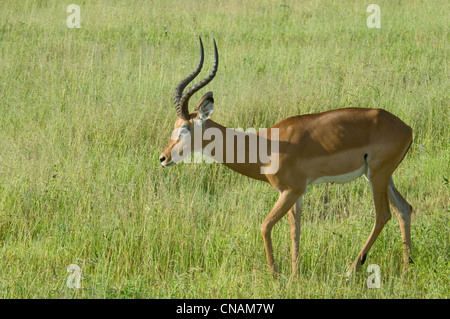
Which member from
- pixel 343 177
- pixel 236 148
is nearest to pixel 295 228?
pixel 343 177

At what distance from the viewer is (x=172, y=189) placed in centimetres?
575

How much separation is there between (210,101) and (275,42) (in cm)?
540

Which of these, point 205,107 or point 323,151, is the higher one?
point 205,107

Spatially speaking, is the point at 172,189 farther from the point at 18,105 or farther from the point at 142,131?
the point at 18,105

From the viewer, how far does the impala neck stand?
482cm

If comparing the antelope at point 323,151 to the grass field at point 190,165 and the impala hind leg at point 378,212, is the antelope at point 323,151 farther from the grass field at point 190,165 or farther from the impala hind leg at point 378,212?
the grass field at point 190,165

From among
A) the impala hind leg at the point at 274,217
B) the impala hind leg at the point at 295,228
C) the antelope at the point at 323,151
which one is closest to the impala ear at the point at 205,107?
the antelope at the point at 323,151

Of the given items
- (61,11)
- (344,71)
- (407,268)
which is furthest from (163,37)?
(407,268)

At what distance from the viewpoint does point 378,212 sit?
4.81 metres

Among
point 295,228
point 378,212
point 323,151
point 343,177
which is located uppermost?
Answer: point 323,151

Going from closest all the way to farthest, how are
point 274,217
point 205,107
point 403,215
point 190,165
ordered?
point 274,217, point 205,107, point 403,215, point 190,165

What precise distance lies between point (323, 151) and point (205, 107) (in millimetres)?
822

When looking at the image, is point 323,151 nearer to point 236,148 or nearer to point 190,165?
point 236,148

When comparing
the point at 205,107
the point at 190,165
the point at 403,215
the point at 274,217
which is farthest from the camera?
the point at 190,165
